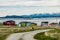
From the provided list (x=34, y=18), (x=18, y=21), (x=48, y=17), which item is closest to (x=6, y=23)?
(x=18, y=21)

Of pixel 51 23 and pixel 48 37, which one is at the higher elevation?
pixel 51 23

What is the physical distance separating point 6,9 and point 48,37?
45cm

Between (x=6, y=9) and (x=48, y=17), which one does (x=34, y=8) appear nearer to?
(x=48, y=17)

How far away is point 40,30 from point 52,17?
0.52 ft

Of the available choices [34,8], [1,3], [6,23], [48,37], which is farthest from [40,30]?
[1,3]

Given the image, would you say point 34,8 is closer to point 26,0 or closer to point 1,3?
point 26,0

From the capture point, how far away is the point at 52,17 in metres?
1.53

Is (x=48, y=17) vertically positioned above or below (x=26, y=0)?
below

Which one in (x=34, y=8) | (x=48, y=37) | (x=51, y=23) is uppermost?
(x=34, y=8)

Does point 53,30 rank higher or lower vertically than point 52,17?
lower

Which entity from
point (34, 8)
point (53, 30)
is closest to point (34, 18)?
point (34, 8)

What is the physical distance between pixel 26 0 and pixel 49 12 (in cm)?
24

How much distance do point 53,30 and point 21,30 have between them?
29 cm

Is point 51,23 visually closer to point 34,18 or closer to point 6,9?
point 34,18
